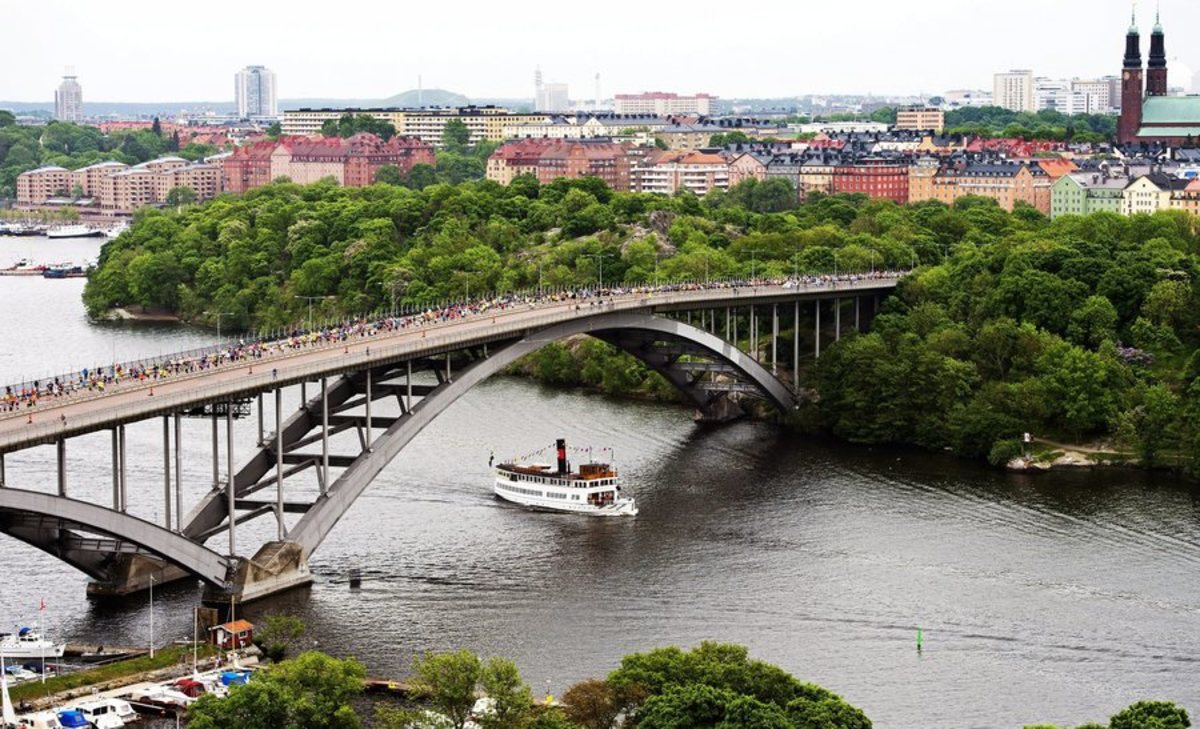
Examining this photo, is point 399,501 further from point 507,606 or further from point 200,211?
point 200,211

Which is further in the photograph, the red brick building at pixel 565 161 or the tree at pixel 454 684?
the red brick building at pixel 565 161

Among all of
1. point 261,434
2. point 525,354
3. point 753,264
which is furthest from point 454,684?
Answer: point 753,264

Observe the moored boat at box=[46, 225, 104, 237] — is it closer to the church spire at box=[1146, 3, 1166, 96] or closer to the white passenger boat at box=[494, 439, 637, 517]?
the church spire at box=[1146, 3, 1166, 96]

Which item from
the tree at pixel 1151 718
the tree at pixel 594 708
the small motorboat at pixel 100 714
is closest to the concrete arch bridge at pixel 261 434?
the small motorboat at pixel 100 714

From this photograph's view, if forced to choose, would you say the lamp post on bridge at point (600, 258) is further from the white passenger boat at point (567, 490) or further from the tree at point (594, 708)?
the tree at point (594, 708)

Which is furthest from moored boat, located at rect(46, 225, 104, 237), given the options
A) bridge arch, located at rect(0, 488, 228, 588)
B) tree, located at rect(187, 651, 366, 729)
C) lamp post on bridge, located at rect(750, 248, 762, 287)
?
tree, located at rect(187, 651, 366, 729)

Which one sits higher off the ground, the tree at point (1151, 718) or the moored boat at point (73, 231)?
the moored boat at point (73, 231)
